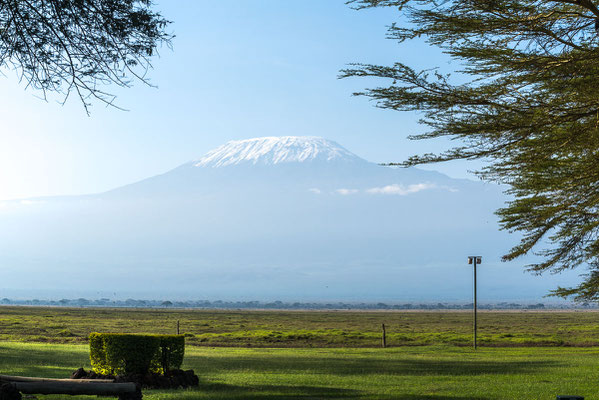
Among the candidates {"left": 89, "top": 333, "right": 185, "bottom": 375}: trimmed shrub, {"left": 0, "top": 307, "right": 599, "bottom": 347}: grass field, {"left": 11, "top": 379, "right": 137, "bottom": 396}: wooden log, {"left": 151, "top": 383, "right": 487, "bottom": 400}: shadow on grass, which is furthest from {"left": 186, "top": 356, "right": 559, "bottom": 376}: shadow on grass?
{"left": 0, "top": 307, "right": 599, "bottom": 347}: grass field

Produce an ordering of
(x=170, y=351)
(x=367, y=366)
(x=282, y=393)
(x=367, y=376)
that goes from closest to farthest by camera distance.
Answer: (x=282, y=393) → (x=170, y=351) → (x=367, y=376) → (x=367, y=366)

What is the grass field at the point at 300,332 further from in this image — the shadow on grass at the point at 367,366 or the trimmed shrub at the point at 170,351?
the trimmed shrub at the point at 170,351

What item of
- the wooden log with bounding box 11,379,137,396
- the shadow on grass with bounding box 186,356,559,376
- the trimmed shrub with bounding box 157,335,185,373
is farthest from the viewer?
the shadow on grass with bounding box 186,356,559,376

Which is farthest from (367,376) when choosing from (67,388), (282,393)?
(67,388)

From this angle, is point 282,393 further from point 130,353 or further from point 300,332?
point 300,332

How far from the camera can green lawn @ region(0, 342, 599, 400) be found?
15.2m

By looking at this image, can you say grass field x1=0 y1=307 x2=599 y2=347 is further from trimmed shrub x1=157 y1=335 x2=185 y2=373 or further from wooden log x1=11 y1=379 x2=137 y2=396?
wooden log x1=11 y1=379 x2=137 y2=396

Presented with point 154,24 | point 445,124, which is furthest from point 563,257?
point 154,24

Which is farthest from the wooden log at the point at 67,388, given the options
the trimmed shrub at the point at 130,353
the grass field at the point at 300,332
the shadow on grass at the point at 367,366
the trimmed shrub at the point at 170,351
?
the grass field at the point at 300,332

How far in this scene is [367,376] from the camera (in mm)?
19562

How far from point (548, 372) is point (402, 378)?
5306mm

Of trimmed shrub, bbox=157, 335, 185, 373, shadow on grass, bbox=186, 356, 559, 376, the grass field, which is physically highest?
trimmed shrub, bbox=157, 335, 185, 373

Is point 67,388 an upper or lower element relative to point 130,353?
upper

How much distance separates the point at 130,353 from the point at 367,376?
23.8 ft
